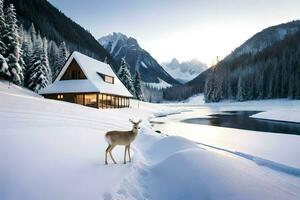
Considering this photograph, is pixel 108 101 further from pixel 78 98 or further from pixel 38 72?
pixel 38 72

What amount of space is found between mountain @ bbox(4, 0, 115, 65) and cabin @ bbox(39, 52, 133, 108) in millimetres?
94922

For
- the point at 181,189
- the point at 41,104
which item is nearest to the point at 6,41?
the point at 41,104

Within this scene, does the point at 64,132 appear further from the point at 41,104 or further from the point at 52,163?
the point at 41,104

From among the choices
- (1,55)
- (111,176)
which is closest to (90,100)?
(1,55)

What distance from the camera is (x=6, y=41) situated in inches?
1537

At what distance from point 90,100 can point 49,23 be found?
133010 mm

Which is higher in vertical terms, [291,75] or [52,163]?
[291,75]

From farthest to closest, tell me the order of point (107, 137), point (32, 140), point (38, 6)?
1. point (38, 6)
2. point (32, 140)
3. point (107, 137)

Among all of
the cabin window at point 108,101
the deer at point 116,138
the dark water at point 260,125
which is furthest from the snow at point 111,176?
the cabin window at point 108,101

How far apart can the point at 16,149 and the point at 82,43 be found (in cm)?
16935

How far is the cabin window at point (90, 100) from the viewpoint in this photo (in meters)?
36.8

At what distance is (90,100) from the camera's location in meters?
37.2

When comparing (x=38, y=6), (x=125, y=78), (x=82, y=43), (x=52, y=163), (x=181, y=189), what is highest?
(x=38, y=6)

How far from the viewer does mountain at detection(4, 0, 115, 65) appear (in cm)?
12938
